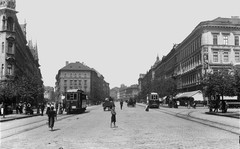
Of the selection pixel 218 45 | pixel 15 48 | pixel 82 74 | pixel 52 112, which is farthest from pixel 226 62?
pixel 82 74

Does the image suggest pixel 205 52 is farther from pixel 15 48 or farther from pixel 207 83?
pixel 15 48

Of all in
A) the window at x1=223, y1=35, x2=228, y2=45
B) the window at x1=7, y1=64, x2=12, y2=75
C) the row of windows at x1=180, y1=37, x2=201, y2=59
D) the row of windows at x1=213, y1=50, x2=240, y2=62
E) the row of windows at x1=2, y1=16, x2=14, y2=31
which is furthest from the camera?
the row of windows at x1=180, y1=37, x2=201, y2=59

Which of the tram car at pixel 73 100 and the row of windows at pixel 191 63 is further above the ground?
the row of windows at pixel 191 63

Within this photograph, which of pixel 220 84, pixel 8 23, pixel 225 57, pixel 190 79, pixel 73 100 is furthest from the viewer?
pixel 190 79

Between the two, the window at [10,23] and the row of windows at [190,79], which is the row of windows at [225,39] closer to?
the row of windows at [190,79]

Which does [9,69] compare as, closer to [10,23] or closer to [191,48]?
[10,23]

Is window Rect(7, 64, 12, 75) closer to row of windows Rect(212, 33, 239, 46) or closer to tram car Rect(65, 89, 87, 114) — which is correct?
tram car Rect(65, 89, 87, 114)

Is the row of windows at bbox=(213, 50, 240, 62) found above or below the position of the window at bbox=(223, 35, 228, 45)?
below

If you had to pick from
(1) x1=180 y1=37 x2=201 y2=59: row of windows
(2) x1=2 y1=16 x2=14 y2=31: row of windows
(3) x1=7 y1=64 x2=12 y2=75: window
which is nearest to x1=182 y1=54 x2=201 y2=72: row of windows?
(1) x1=180 y1=37 x2=201 y2=59: row of windows

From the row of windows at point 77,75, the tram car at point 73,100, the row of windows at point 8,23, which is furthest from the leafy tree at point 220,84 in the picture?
the row of windows at point 77,75

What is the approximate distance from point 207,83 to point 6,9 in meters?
37.0

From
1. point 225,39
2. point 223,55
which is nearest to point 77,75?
point 225,39

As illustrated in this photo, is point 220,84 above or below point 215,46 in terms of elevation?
below

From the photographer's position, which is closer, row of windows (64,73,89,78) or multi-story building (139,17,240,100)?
multi-story building (139,17,240,100)
